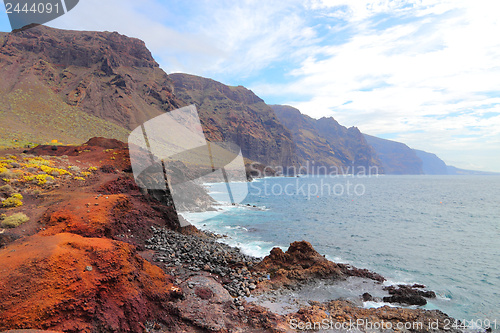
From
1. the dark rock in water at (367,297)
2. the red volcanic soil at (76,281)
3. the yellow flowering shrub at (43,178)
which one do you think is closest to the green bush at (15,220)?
the red volcanic soil at (76,281)

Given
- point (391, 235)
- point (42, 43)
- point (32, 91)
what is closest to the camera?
point (391, 235)

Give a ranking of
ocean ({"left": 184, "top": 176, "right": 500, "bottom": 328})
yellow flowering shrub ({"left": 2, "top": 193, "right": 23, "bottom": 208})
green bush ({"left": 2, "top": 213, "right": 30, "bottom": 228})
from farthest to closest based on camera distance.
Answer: ocean ({"left": 184, "top": 176, "right": 500, "bottom": 328}) < yellow flowering shrub ({"left": 2, "top": 193, "right": 23, "bottom": 208}) < green bush ({"left": 2, "top": 213, "right": 30, "bottom": 228})

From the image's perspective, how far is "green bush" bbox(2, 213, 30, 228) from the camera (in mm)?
10241

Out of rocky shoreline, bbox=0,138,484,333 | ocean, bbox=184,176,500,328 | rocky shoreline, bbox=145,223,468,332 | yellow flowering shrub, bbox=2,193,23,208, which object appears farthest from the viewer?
ocean, bbox=184,176,500,328

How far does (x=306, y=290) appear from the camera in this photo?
1209cm

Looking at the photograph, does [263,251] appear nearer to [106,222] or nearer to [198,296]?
[198,296]

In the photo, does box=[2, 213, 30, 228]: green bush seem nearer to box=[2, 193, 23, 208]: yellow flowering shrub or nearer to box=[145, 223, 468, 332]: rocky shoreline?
box=[2, 193, 23, 208]: yellow flowering shrub

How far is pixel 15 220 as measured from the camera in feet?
34.5

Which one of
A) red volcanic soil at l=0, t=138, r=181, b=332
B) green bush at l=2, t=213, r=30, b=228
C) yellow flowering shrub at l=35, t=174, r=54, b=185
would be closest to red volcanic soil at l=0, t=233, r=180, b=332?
red volcanic soil at l=0, t=138, r=181, b=332

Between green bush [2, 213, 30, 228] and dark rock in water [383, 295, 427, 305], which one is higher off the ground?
green bush [2, 213, 30, 228]

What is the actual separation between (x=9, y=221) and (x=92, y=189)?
7865 millimetres

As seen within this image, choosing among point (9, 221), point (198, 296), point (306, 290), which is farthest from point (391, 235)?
point (9, 221)

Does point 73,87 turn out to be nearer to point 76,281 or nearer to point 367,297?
point 76,281

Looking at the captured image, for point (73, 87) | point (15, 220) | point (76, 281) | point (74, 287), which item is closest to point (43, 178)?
point (15, 220)
